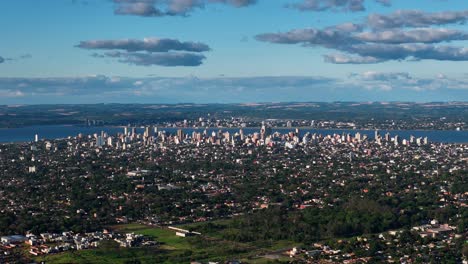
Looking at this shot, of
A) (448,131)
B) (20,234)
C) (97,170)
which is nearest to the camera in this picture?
(20,234)

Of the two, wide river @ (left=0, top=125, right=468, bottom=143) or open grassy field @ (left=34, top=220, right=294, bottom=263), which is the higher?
wide river @ (left=0, top=125, right=468, bottom=143)

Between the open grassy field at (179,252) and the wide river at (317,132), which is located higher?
the wide river at (317,132)

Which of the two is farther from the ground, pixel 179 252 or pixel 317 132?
pixel 317 132

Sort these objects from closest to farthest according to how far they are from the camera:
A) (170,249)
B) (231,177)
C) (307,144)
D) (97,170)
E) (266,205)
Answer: (170,249)
(266,205)
(231,177)
(97,170)
(307,144)

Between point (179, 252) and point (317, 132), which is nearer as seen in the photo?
point (179, 252)

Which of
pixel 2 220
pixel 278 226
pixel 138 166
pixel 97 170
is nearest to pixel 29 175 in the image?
pixel 97 170

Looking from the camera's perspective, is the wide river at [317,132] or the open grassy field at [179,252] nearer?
the open grassy field at [179,252]

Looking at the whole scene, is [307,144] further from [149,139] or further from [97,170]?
[97,170]

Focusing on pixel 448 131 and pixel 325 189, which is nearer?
pixel 325 189

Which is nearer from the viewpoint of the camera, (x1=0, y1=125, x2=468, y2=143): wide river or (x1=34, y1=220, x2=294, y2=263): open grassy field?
(x1=34, y1=220, x2=294, y2=263): open grassy field

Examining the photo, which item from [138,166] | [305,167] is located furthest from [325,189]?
[138,166]

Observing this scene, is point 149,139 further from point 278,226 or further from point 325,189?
point 278,226
